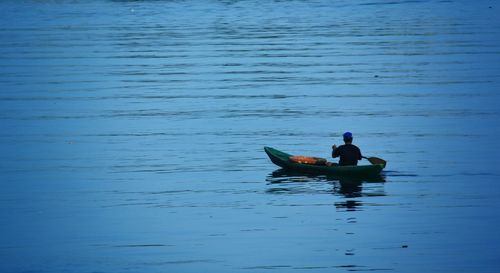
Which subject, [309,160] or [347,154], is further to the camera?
[309,160]

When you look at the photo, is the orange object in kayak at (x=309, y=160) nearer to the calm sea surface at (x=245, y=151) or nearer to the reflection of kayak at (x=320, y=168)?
the reflection of kayak at (x=320, y=168)

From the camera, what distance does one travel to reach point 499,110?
1491 inches

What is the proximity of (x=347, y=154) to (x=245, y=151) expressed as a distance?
499 centimetres

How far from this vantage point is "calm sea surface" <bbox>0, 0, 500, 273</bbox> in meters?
21.6

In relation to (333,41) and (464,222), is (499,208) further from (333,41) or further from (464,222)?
(333,41)

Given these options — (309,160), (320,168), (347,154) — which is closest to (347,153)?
(347,154)

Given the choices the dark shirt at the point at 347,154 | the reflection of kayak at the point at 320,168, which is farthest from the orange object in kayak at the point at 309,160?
the dark shirt at the point at 347,154

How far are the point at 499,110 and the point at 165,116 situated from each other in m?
11.9

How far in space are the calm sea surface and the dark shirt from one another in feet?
2.42

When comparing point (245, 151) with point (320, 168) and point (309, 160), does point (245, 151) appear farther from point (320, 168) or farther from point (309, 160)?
point (320, 168)

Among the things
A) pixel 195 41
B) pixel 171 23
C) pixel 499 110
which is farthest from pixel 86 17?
pixel 499 110

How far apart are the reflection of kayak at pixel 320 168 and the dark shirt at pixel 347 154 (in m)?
0.30

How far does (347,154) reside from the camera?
27.6 m

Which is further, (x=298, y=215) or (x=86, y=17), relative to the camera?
(x=86, y=17)
